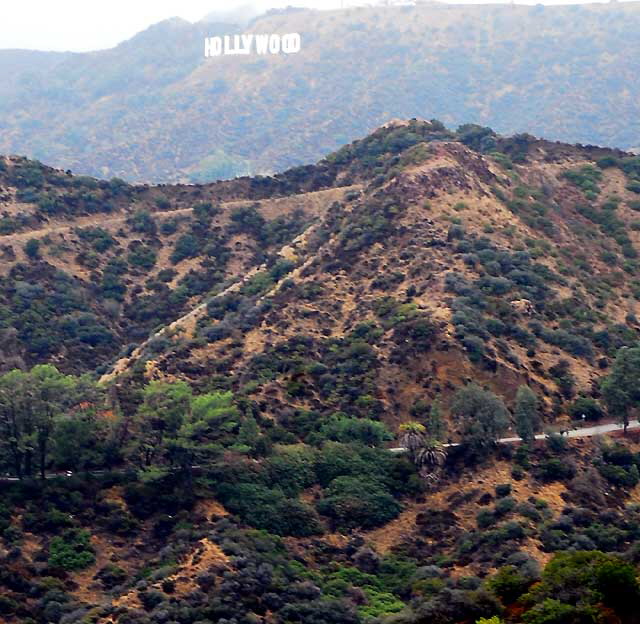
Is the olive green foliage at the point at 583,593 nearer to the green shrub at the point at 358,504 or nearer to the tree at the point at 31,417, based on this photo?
the green shrub at the point at 358,504

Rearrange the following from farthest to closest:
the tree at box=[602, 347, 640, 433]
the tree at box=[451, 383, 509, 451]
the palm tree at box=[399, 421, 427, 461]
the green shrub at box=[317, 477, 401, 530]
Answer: the tree at box=[602, 347, 640, 433] < the palm tree at box=[399, 421, 427, 461] < the tree at box=[451, 383, 509, 451] < the green shrub at box=[317, 477, 401, 530]

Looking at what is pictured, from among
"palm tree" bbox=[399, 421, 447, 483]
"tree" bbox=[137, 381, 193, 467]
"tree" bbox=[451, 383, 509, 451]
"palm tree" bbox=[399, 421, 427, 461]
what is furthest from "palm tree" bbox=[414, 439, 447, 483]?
"tree" bbox=[137, 381, 193, 467]

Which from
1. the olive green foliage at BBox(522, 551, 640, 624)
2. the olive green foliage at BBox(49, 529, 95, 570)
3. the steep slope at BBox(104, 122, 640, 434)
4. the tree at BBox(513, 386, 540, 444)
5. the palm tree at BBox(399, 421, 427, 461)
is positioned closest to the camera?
the olive green foliage at BBox(522, 551, 640, 624)

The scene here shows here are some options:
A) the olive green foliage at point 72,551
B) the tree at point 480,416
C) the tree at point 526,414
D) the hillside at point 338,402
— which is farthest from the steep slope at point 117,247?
the tree at point 526,414

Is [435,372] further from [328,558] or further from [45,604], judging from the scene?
[45,604]

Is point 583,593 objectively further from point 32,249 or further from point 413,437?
point 32,249

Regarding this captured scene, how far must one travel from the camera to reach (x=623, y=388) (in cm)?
9231

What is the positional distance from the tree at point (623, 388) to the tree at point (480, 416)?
26.4 ft

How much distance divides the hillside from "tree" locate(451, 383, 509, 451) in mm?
160

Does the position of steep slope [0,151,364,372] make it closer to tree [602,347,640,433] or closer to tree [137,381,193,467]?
tree [137,381,193,467]

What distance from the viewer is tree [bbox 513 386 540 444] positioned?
290ft

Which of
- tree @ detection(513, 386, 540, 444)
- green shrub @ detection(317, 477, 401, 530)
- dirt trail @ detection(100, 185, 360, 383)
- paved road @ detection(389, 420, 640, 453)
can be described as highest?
dirt trail @ detection(100, 185, 360, 383)

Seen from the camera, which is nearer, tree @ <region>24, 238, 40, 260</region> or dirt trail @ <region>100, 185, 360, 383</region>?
dirt trail @ <region>100, 185, 360, 383</region>

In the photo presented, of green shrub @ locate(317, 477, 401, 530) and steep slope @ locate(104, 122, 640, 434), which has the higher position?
steep slope @ locate(104, 122, 640, 434)
